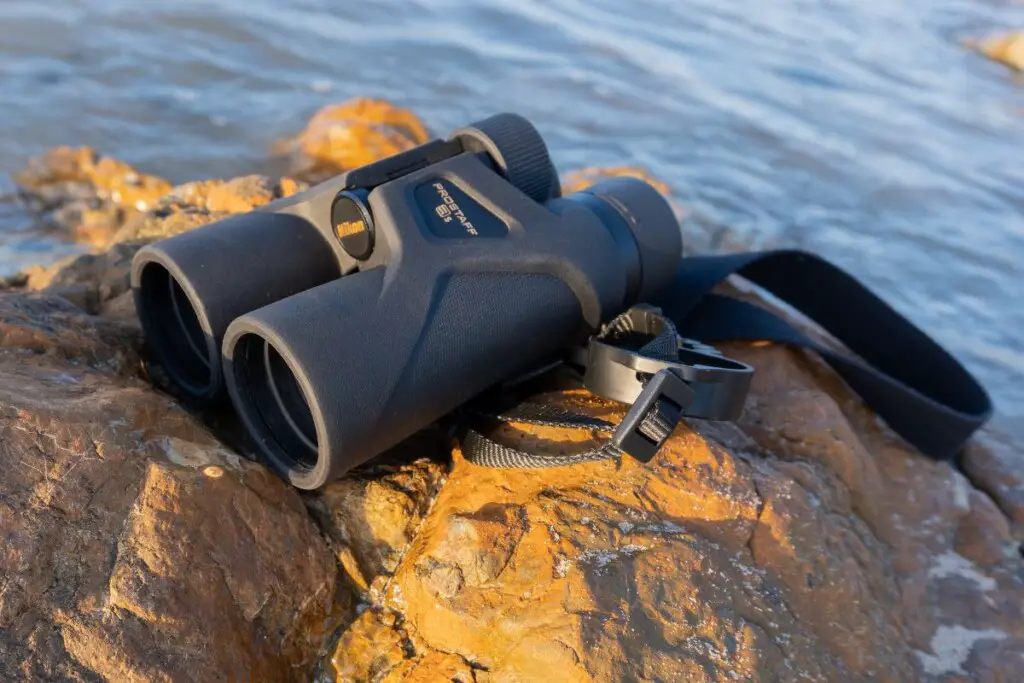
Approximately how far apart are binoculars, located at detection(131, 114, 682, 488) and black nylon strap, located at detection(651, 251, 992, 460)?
495 millimetres

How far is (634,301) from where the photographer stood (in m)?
1.95

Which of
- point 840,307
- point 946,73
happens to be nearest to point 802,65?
point 946,73

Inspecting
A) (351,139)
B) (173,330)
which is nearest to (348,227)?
(173,330)

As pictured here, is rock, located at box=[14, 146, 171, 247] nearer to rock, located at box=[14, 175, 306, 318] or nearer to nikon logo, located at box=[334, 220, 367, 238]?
rock, located at box=[14, 175, 306, 318]

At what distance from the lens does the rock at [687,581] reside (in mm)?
1402

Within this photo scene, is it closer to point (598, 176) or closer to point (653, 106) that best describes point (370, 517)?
point (598, 176)

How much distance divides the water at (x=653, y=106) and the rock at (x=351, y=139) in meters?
0.30

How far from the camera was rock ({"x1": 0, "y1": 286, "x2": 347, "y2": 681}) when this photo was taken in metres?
1.25

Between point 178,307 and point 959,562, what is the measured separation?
201 centimetres

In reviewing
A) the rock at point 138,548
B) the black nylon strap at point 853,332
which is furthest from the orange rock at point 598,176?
the rock at point 138,548

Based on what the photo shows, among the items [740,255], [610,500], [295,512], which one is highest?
[740,255]

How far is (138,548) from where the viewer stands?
1.35m

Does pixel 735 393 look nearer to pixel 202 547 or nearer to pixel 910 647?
pixel 910 647

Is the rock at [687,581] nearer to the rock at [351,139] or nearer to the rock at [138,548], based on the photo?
the rock at [138,548]
